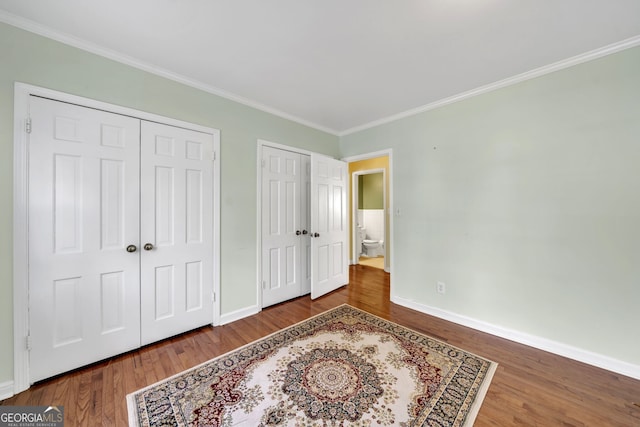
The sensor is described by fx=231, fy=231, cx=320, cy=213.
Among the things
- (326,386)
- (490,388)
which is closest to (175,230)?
(326,386)

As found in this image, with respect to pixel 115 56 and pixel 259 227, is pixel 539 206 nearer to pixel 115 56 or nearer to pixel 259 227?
pixel 259 227

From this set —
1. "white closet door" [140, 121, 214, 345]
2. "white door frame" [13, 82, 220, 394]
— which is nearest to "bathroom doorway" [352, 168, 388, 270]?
"white closet door" [140, 121, 214, 345]

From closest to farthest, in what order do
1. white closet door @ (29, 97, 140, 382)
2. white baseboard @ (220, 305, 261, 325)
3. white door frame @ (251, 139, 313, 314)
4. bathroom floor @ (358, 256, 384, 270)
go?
white closet door @ (29, 97, 140, 382) < white baseboard @ (220, 305, 261, 325) < white door frame @ (251, 139, 313, 314) < bathroom floor @ (358, 256, 384, 270)

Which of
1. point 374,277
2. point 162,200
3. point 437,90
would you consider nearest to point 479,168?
point 437,90

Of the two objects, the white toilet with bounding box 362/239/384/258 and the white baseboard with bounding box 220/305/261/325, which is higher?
the white toilet with bounding box 362/239/384/258

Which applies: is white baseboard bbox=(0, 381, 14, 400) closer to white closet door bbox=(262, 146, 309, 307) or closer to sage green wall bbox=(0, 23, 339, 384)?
sage green wall bbox=(0, 23, 339, 384)

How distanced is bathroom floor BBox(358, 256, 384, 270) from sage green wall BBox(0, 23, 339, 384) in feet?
10.1

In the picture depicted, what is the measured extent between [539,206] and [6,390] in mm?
4370

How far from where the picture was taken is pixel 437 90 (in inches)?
98.4

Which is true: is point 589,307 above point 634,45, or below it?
below

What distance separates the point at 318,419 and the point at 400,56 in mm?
2729

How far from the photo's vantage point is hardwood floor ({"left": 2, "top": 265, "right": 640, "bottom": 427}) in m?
1.43

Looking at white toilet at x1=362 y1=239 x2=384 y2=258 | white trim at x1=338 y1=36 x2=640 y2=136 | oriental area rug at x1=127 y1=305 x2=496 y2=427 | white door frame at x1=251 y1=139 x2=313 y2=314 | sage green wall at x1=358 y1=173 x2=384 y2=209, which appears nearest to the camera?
oriental area rug at x1=127 y1=305 x2=496 y2=427

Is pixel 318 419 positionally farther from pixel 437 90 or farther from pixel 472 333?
pixel 437 90
